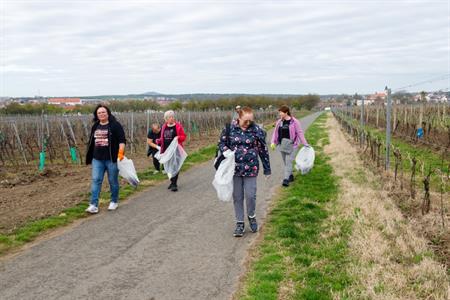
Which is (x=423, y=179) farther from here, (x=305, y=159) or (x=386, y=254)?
(x=305, y=159)

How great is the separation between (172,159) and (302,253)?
15.8 feet

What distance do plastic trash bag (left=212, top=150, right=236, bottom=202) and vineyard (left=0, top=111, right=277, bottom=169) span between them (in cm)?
884

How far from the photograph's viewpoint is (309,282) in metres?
4.43

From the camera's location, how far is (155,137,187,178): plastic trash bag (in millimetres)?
9586

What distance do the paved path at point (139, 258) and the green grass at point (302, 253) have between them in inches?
10.2

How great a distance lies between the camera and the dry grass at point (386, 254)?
4.09 meters

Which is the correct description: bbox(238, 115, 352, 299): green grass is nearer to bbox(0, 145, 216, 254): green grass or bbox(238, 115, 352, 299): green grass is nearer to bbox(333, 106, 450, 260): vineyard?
bbox(333, 106, 450, 260): vineyard

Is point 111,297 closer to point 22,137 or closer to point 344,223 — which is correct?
point 344,223

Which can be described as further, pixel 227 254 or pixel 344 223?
pixel 344 223

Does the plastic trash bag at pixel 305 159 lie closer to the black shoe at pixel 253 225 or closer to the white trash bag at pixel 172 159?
the white trash bag at pixel 172 159

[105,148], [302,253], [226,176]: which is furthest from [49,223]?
[302,253]

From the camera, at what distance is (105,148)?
307 inches

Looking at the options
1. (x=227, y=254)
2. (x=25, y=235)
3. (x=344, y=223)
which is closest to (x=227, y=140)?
(x=227, y=254)

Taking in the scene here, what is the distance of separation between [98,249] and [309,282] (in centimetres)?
262
